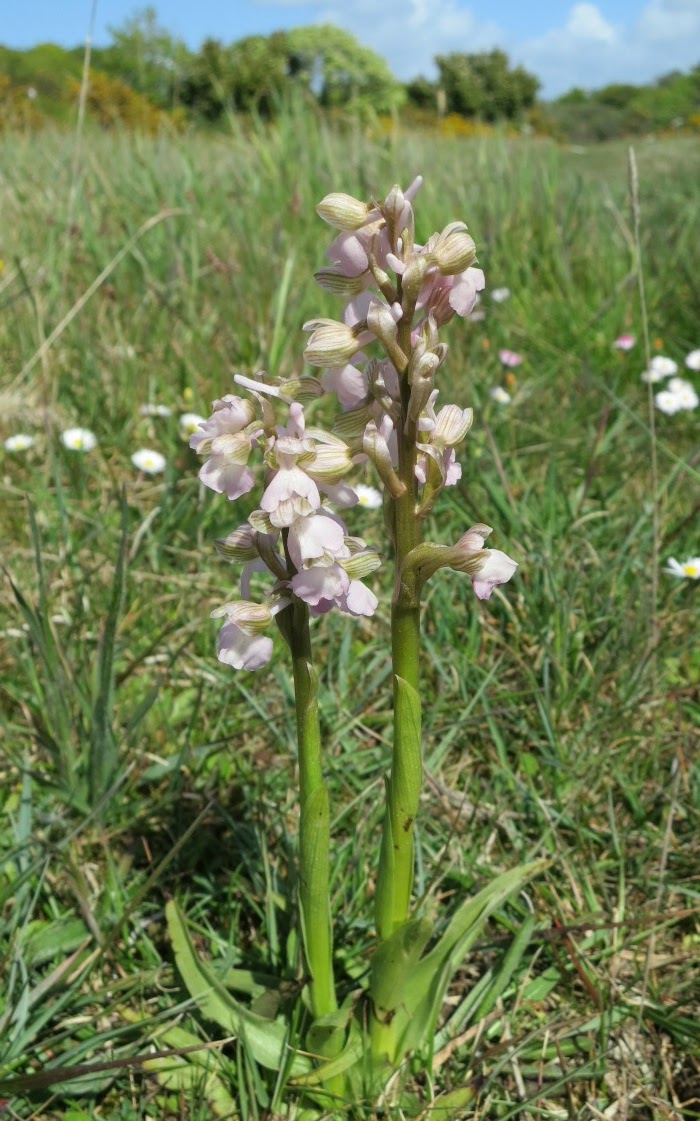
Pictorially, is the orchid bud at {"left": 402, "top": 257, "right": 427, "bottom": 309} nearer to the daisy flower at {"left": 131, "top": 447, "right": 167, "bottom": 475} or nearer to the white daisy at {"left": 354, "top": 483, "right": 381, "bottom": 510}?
the white daisy at {"left": 354, "top": 483, "right": 381, "bottom": 510}

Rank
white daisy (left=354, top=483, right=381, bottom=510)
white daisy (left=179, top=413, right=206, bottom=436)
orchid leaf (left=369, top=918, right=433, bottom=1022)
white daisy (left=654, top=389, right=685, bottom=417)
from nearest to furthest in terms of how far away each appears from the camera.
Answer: orchid leaf (left=369, top=918, right=433, bottom=1022) → white daisy (left=354, top=483, right=381, bottom=510) → white daisy (left=179, top=413, right=206, bottom=436) → white daisy (left=654, top=389, right=685, bottom=417)

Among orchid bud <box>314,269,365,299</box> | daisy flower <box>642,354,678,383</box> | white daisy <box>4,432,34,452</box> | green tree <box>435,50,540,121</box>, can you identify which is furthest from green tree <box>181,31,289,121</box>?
orchid bud <box>314,269,365,299</box>

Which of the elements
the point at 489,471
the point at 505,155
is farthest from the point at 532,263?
the point at 489,471

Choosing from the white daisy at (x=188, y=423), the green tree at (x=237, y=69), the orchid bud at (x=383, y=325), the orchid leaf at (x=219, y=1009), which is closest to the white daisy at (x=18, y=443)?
the white daisy at (x=188, y=423)

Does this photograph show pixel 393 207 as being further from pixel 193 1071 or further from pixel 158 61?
pixel 158 61

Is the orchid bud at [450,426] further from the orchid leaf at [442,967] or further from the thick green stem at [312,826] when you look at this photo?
the orchid leaf at [442,967]

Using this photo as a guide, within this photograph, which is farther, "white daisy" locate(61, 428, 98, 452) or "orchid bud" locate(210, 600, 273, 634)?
→ "white daisy" locate(61, 428, 98, 452)
